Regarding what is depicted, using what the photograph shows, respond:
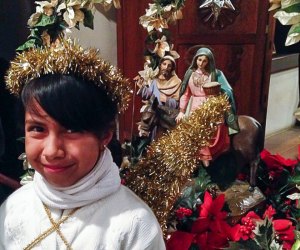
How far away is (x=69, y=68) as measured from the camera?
0.58m

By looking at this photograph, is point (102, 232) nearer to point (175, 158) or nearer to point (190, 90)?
point (175, 158)

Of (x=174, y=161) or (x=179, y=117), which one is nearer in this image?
(x=174, y=161)

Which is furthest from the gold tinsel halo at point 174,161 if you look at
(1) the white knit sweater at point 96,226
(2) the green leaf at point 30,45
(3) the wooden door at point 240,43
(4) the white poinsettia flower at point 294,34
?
(3) the wooden door at point 240,43

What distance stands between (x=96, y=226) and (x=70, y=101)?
7.7 inches

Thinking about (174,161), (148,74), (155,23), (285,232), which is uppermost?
(155,23)

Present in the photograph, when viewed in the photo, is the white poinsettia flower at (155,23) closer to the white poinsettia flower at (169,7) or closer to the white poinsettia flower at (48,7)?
the white poinsettia flower at (169,7)

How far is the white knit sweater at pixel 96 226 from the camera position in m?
0.60

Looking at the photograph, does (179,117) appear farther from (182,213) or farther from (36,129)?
(36,129)

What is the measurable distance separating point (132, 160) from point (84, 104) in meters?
0.41

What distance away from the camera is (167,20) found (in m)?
0.86

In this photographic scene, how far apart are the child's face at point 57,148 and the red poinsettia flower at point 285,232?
420 mm

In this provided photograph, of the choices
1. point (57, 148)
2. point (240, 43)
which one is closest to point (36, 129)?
point (57, 148)

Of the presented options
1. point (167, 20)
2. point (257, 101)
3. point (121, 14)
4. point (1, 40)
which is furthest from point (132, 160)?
point (121, 14)

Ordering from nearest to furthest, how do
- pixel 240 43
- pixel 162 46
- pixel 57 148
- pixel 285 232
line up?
pixel 57 148
pixel 285 232
pixel 162 46
pixel 240 43
